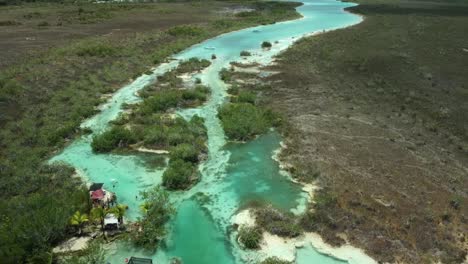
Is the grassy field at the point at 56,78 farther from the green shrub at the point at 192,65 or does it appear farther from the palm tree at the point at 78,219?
the green shrub at the point at 192,65

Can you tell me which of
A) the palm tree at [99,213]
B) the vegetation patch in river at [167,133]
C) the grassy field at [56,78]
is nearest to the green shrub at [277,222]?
the vegetation patch in river at [167,133]

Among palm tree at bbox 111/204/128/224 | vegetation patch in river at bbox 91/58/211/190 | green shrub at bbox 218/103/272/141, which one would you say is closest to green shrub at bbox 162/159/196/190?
vegetation patch in river at bbox 91/58/211/190

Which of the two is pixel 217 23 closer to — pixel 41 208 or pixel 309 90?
pixel 309 90

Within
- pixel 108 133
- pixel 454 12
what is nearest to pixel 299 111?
pixel 108 133

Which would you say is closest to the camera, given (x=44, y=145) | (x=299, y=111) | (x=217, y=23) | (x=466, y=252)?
(x=466, y=252)

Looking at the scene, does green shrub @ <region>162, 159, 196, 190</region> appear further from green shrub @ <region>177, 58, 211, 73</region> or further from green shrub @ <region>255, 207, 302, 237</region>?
green shrub @ <region>177, 58, 211, 73</region>

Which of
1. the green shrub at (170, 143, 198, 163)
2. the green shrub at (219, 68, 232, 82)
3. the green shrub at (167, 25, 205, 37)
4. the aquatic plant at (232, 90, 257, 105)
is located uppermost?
the green shrub at (167, 25, 205, 37)
